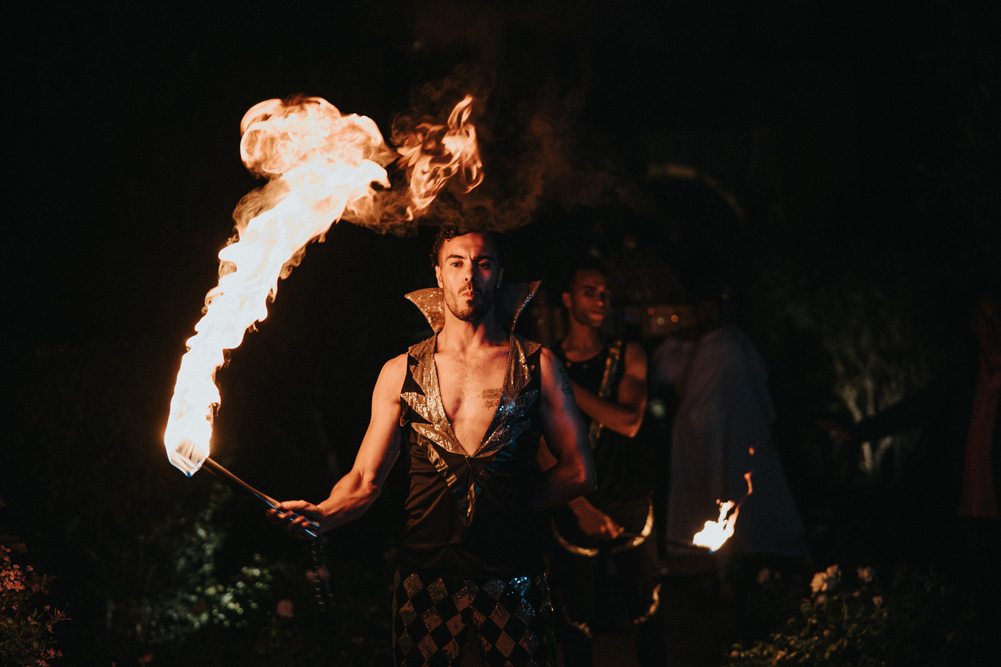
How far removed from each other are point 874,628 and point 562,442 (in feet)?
7.95

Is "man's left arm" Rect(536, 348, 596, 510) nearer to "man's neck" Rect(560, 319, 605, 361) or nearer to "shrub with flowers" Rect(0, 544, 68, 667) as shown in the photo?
"man's neck" Rect(560, 319, 605, 361)

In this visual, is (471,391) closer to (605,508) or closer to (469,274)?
(469,274)

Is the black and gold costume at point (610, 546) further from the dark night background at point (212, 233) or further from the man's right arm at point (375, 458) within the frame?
the man's right arm at point (375, 458)

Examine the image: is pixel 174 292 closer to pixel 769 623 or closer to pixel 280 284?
pixel 280 284

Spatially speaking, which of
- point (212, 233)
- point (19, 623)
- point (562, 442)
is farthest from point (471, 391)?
point (212, 233)

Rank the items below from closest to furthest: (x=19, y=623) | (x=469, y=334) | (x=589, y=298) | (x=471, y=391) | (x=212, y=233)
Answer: (x=471, y=391)
(x=469, y=334)
(x=19, y=623)
(x=589, y=298)
(x=212, y=233)

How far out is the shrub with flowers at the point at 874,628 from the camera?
4285 mm

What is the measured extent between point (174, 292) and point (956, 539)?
21.6ft

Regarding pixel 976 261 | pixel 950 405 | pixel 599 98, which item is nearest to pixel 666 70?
pixel 599 98

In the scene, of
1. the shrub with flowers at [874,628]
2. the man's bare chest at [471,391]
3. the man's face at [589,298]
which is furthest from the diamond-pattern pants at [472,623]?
the shrub with flowers at [874,628]

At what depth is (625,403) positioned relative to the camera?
4484 mm

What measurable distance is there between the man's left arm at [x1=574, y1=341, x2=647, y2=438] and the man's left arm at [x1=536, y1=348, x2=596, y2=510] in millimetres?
1083

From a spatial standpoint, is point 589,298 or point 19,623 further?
point 589,298

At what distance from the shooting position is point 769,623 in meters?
5.67
